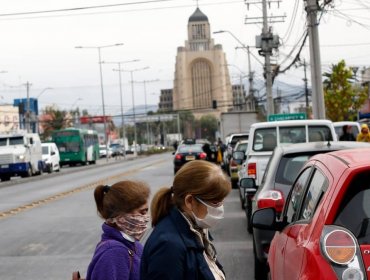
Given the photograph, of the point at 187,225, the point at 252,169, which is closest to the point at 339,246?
the point at 187,225

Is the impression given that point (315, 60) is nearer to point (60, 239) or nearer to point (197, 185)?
point (60, 239)

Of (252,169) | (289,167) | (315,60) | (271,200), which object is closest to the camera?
(271,200)

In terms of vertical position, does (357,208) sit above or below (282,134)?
below

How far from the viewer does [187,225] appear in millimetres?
3492

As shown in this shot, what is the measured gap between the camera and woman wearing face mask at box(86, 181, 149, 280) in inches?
157

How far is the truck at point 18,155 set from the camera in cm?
4103

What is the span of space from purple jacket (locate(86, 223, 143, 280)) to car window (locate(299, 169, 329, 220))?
1.12 m

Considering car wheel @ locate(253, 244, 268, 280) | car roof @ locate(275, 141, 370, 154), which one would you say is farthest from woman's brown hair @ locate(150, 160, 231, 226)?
car wheel @ locate(253, 244, 268, 280)

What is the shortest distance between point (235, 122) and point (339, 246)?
4428 cm

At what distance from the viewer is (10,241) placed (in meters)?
13.6

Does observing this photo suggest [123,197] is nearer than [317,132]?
Yes

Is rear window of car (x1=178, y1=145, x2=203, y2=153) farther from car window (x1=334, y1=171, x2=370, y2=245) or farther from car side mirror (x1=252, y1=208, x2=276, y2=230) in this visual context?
car window (x1=334, y1=171, x2=370, y2=245)

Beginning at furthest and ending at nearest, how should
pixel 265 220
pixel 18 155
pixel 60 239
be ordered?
pixel 18 155 → pixel 60 239 → pixel 265 220

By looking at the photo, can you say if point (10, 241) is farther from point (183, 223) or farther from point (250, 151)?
point (183, 223)
